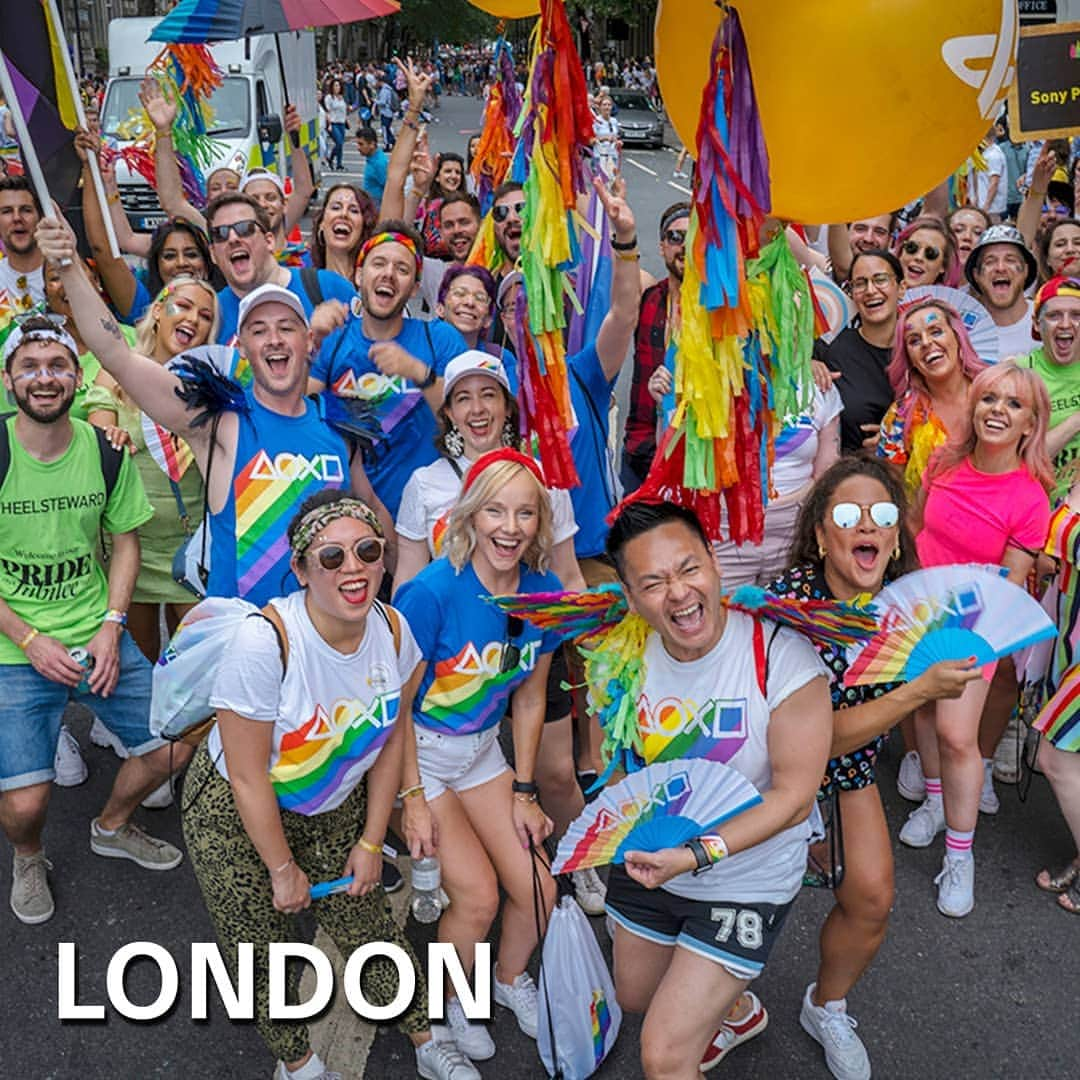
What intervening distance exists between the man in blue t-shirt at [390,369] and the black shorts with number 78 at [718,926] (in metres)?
1.88

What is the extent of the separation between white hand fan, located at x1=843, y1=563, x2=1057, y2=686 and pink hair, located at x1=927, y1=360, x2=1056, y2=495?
1.24 metres

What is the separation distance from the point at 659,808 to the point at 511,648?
0.77 m

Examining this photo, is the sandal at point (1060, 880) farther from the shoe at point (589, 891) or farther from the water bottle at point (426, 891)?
the water bottle at point (426, 891)

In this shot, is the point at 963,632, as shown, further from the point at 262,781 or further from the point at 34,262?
the point at 34,262

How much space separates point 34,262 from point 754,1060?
4336mm

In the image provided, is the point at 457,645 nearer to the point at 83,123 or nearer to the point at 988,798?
the point at 83,123

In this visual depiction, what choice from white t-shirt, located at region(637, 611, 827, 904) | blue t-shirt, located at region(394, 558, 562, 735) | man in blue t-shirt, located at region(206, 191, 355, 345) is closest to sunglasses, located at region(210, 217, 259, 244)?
man in blue t-shirt, located at region(206, 191, 355, 345)

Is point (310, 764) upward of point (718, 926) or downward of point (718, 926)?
upward

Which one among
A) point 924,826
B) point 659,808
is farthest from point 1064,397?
point 659,808

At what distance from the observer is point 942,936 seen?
357 centimetres

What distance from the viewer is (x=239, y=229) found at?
4.51 m

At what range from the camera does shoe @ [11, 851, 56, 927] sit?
360 cm

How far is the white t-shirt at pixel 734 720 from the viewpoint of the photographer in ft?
8.18

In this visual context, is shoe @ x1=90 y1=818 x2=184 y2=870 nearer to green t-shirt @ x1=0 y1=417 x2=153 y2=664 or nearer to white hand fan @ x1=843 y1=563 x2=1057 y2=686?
green t-shirt @ x1=0 y1=417 x2=153 y2=664
